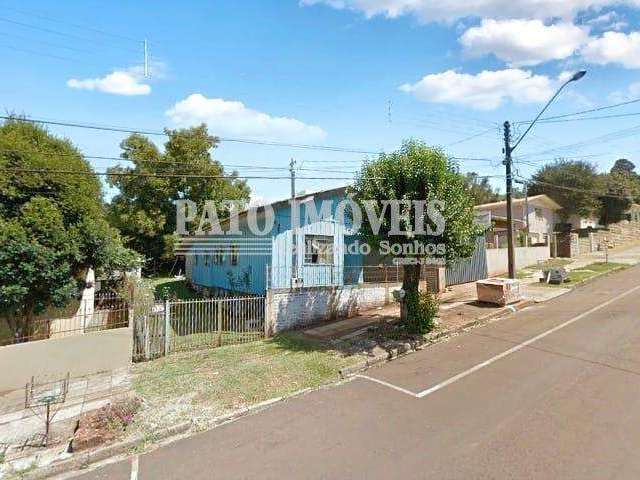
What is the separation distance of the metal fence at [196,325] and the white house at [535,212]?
2795cm

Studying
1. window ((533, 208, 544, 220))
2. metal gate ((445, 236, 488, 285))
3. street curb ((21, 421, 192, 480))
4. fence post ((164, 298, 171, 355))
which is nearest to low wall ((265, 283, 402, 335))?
fence post ((164, 298, 171, 355))

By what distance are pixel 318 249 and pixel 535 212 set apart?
29.9 m

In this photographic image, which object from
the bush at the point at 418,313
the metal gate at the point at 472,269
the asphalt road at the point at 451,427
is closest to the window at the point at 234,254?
the metal gate at the point at 472,269

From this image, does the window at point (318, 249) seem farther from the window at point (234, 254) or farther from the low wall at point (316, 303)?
the window at point (234, 254)

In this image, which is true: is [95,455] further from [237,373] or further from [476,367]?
[476,367]

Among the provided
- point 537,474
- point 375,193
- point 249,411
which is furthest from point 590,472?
point 375,193

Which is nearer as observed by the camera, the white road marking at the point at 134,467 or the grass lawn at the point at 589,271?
the white road marking at the point at 134,467

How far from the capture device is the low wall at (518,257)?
21.0 m

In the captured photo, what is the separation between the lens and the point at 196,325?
11.4 metres

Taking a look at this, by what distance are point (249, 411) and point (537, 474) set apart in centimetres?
431

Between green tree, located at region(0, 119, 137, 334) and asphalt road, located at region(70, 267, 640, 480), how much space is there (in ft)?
19.0

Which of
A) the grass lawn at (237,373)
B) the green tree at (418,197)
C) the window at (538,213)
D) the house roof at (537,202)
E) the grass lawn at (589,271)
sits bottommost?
the grass lawn at (237,373)

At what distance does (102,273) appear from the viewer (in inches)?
484

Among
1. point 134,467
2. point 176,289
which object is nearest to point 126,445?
point 134,467
